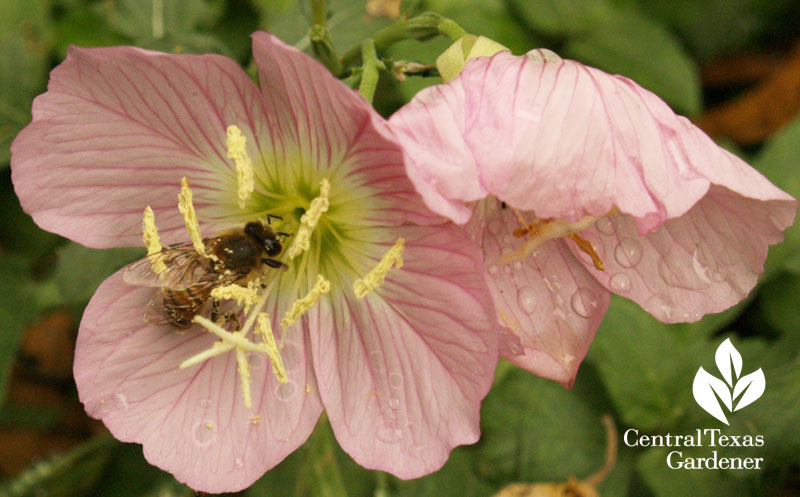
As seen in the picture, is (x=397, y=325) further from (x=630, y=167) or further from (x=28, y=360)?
(x=28, y=360)

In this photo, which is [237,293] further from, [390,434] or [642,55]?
[642,55]

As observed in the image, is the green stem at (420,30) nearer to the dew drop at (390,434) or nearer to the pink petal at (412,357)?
the pink petal at (412,357)

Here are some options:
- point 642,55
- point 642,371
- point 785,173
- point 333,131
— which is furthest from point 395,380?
point 642,55

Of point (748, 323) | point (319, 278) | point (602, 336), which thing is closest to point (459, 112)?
point (319, 278)

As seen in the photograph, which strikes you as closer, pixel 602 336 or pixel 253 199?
pixel 253 199

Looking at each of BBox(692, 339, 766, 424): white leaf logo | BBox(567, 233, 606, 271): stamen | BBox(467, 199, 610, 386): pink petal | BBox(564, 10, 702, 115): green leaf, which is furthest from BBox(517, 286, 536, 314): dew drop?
BBox(564, 10, 702, 115): green leaf

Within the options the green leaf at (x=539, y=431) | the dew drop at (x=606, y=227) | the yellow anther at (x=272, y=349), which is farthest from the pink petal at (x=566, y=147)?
the green leaf at (x=539, y=431)
